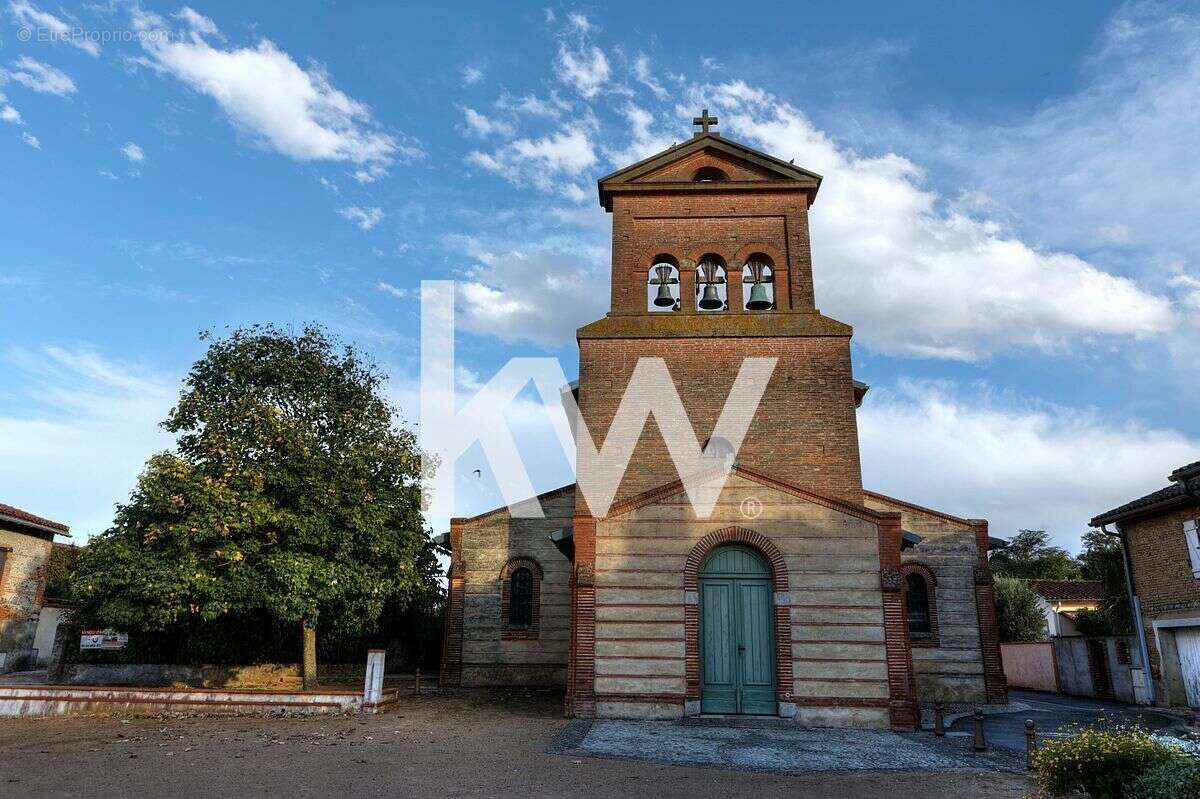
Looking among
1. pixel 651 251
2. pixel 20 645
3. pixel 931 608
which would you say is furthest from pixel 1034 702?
pixel 20 645

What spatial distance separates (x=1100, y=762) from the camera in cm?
757

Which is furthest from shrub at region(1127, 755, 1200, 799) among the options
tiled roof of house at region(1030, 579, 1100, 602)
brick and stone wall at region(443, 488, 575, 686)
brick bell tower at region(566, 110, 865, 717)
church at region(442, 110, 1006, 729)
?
tiled roof of house at region(1030, 579, 1100, 602)

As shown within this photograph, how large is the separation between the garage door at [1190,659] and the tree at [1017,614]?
16677 mm

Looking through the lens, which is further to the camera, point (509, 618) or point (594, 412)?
point (509, 618)

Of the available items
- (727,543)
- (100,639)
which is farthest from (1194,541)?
(100,639)

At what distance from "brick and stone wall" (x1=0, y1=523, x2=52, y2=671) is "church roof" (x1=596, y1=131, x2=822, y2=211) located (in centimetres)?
2100

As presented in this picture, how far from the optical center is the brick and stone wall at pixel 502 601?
21422mm

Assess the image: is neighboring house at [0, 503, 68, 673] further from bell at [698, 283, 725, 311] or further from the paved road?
the paved road

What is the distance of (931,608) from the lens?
20078 mm

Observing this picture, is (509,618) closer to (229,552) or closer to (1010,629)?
(229,552)

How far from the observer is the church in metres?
14.2

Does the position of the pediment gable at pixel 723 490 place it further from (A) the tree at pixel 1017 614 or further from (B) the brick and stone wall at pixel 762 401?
(A) the tree at pixel 1017 614

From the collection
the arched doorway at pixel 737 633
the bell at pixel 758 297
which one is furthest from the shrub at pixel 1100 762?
the bell at pixel 758 297

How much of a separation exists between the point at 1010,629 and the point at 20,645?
37.8 metres
